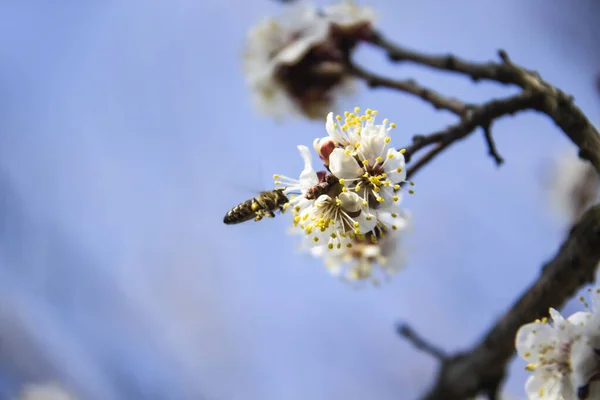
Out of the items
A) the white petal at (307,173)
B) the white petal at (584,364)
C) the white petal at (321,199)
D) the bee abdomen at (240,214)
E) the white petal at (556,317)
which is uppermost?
the white petal at (307,173)

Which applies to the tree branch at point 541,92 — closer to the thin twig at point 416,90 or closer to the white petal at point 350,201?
the thin twig at point 416,90

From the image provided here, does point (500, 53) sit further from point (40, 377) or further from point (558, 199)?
point (40, 377)

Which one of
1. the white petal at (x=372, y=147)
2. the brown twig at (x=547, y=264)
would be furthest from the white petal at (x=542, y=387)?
the white petal at (x=372, y=147)

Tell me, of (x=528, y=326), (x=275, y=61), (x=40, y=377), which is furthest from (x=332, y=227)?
(x=40, y=377)

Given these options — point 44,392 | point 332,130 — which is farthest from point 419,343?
point 44,392

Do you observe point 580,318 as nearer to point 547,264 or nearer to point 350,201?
point 547,264
